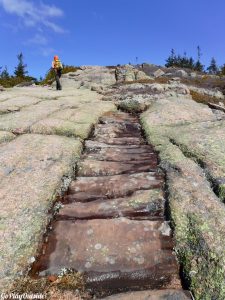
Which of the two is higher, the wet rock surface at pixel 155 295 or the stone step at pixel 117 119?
the stone step at pixel 117 119

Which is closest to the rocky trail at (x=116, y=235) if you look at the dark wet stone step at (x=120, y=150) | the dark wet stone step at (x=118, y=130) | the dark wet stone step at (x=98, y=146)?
the dark wet stone step at (x=120, y=150)

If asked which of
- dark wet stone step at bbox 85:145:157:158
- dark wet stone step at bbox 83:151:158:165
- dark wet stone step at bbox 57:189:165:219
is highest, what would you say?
dark wet stone step at bbox 85:145:157:158

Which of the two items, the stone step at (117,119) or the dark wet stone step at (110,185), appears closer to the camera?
the dark wet stone step at (110,185)

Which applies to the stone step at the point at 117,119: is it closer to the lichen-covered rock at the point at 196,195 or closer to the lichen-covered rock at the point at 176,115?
the lichen-covered rock at the point at 176,115

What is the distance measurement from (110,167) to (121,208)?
1.95 m

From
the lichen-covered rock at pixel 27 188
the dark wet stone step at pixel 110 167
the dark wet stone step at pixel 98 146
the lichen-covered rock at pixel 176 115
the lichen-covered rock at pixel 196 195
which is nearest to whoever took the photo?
the lichen-covered rock at pixel 196 195

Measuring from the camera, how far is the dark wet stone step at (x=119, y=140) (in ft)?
32.3

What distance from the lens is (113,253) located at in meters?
4.90

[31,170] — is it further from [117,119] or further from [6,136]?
[117,119]

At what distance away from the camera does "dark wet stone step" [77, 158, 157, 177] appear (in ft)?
24.8

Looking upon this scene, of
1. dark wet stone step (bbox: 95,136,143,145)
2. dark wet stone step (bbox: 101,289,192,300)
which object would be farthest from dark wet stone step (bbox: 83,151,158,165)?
dark wet stone step (bbox: 101,289,192,300)

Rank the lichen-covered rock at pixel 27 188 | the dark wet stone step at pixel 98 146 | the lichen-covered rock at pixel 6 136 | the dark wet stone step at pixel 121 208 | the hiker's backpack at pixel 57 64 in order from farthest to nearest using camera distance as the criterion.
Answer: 1. the hiker's backpack at pixel 57 64
2. the lichen-covered rock at pixel 6 136
3. the dark wet stone step at pixel 98 146
4. the dark wet stone step at pixel 121 208
5. the lichen-covered rock at pixel 27 188

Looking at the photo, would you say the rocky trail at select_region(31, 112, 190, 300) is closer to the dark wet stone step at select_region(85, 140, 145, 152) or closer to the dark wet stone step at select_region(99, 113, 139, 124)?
the dark wet stone step at select_region(85, 140, 145, 152)

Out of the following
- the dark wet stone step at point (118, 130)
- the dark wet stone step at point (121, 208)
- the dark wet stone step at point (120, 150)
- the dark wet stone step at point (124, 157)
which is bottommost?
the dark wet stone step at point (121, 208)
